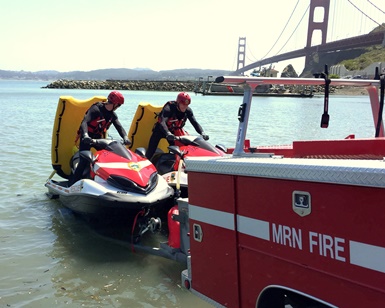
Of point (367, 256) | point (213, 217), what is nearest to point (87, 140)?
point (213, 217)

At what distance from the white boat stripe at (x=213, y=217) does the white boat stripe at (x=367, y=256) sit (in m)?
0.82

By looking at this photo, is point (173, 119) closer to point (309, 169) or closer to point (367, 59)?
point (309, 169)

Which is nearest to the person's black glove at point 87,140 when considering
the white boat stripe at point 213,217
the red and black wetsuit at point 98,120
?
the red and black wetsuit at point 98,120

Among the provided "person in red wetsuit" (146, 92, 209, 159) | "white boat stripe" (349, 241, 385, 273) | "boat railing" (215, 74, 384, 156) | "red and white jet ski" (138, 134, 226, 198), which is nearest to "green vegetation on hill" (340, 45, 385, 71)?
"person in red wetsuit" (146, 92, 209, 159)

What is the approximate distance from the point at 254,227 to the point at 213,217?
385mm

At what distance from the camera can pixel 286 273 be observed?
2.43m

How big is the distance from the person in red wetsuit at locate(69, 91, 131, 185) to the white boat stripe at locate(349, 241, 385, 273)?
516 centimetres

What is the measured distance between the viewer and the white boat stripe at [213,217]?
277 cm

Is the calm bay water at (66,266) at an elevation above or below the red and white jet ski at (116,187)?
below

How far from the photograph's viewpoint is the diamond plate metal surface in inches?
77.9

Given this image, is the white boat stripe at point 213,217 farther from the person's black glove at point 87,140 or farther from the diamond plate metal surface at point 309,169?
the person's black glove at point 87,140

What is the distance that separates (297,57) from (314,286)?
220 ft

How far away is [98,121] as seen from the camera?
7199 mm

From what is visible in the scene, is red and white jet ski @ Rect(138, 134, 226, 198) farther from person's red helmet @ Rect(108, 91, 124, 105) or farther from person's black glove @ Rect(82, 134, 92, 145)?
person's black glove @ Rect(82, 134, 92, 145)
